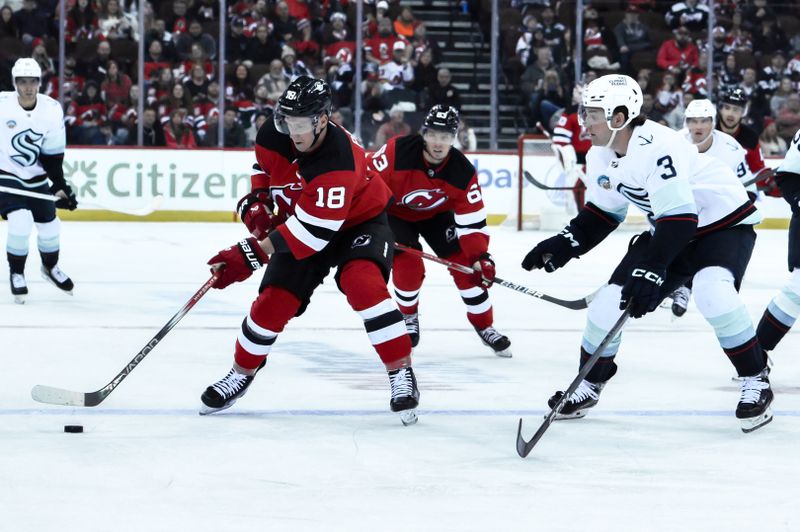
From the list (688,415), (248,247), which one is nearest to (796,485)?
(688,415)

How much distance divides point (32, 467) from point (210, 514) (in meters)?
0.59

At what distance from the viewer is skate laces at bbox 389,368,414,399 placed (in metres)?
3.54

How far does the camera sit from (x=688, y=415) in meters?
3.71

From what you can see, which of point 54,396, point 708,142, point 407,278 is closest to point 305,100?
point 54,396

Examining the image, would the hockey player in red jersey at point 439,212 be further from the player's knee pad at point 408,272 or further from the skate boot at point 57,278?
the skate boot at point 57,278

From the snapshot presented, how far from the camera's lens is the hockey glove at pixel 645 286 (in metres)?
3.25

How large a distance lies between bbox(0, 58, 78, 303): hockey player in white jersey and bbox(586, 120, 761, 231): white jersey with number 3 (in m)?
3.37

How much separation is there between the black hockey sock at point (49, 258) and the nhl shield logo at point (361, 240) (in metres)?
3.11

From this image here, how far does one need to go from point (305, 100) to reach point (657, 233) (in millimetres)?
977

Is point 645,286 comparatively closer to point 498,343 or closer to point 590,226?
point 590,226

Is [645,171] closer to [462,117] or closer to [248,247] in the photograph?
[248,247]

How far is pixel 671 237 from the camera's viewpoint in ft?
10.7

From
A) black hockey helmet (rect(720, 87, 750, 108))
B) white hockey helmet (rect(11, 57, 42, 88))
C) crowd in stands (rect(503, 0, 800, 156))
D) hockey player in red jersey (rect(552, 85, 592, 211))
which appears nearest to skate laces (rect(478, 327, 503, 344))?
black hockey helmet (rect(720, 87, 750, 108))

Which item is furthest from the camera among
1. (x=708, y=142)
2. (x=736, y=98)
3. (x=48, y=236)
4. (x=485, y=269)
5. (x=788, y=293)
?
(x=48, y=236)
